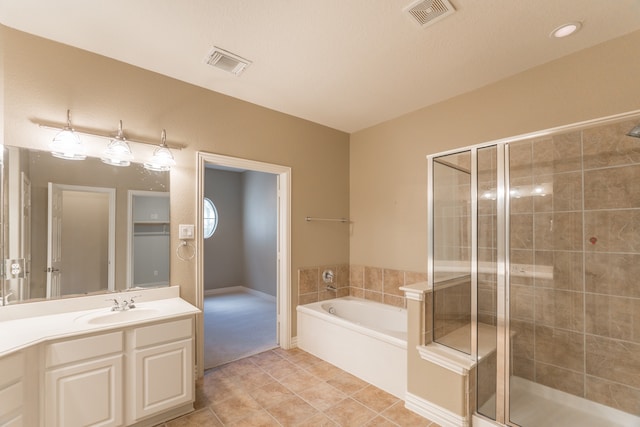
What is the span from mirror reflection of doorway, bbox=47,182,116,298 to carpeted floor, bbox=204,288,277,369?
1413mm

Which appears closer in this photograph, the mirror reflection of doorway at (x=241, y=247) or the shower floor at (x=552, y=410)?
the shower floor at (x=552, y=410)

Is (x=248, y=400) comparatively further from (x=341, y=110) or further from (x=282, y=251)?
(x=341, y=110)

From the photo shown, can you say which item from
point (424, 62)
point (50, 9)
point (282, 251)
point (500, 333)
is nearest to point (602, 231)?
point (500, 333)

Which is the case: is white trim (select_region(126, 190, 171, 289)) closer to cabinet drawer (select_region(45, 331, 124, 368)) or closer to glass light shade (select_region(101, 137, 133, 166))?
glass light shade (select_region(101, 137, 133, 166))

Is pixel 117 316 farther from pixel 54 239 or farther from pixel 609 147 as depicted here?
pixel 609 147

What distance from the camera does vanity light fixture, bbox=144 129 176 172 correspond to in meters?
2.47

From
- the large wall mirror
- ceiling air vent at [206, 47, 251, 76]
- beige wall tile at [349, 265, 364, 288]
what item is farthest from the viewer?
beige wall tile at [349, 265, 364, 288]

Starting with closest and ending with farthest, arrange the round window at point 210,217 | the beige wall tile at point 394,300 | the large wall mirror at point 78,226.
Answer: the large wall mirror at point 78,226, the beige wall tile at point 394,300, the round window at point 210,217

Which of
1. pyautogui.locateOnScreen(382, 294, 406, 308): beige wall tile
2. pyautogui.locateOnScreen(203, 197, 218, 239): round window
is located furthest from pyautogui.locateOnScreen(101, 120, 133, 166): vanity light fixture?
pyautogui.locateOnScreen(203, 197, 218, 239): round window

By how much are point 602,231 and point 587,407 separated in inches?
48.3

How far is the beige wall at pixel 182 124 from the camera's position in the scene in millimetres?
2035

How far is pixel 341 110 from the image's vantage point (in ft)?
10.9

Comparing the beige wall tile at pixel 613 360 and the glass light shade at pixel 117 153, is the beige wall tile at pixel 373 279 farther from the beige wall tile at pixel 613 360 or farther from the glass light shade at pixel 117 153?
the glass light shade at pixel 117 153

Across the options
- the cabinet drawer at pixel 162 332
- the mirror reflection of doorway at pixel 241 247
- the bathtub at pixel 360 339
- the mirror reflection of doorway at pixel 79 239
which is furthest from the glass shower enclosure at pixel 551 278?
the mirror reflection of doorway at pixel 241 247
